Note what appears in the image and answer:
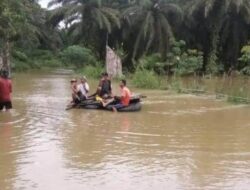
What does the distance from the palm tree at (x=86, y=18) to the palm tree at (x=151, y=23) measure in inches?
60.3

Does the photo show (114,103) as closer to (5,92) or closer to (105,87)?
(105,87)

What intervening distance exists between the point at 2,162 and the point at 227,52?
116 feet

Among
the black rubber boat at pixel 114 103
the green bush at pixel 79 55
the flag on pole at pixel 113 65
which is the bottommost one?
the black rubber boat at pixel 114 103

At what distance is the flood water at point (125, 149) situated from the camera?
26.9ft

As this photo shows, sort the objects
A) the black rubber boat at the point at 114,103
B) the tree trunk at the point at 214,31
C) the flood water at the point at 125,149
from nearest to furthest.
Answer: the flood water at the point at 125,149 → the black rubber boat at the point at 114,103 → the tree trunk at the point at 214,31

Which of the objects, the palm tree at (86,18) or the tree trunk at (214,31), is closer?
the tree trunk at (214,31)

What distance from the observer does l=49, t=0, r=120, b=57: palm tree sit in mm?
41647

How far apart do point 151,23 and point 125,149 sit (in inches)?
1214

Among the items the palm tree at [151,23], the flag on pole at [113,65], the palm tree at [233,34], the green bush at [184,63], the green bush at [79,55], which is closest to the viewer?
the green bush at [184,63]

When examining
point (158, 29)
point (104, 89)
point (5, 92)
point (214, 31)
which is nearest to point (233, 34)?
point (214, 31)

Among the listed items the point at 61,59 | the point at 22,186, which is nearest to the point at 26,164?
the point at 22,186

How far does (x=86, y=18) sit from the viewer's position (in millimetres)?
42844

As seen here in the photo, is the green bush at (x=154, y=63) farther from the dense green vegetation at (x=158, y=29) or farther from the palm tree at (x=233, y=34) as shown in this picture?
the palm tree at (x=233, y=34)

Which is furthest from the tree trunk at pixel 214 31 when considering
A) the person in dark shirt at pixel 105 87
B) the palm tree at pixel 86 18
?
the person in dark shirt at pixel 105 87
